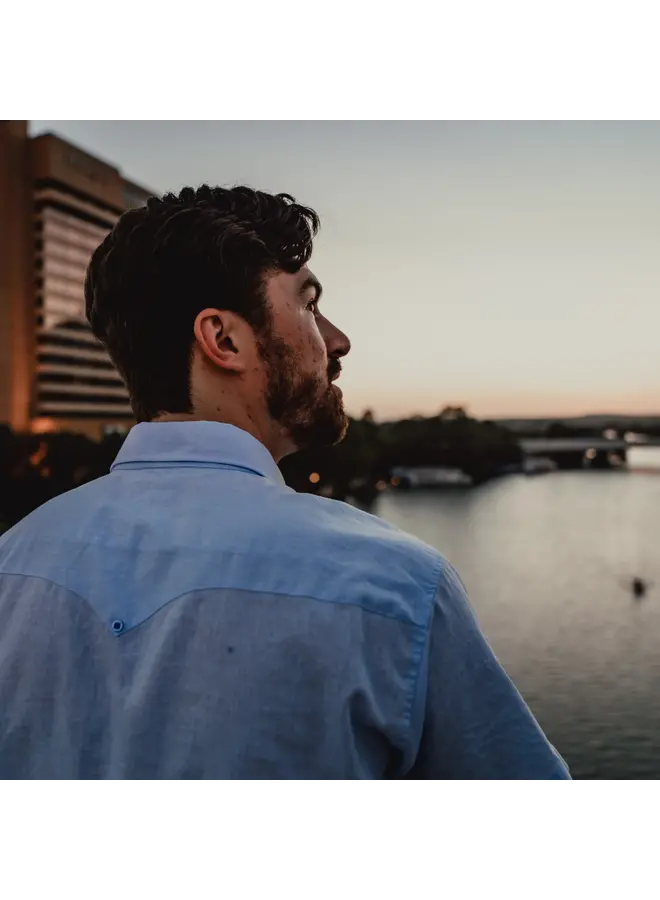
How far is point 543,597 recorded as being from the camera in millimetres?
23312

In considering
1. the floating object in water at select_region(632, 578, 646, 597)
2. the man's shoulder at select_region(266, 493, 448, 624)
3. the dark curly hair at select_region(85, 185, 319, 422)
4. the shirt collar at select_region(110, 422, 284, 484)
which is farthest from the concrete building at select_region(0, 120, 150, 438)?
the man's shoulder at select_region(266, 493, 448, 624)

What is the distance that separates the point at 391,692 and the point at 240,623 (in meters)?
0.12

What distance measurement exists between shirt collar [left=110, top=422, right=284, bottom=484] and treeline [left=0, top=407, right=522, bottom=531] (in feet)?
38.1

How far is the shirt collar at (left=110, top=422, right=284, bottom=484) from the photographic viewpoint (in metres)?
0.64

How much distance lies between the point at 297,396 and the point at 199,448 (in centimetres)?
11

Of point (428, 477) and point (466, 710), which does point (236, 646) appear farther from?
point (428, 477)

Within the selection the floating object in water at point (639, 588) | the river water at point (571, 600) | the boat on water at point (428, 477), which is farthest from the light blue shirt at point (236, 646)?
the boat on water at point (428, 477)

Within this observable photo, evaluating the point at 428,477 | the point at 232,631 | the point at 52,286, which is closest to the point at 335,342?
the point at 232,631

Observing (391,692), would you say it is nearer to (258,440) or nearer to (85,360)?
(258,440)

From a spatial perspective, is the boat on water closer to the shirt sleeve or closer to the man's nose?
the man's nose

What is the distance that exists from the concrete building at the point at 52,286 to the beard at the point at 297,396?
32912 millimetres

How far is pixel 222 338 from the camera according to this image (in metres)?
0.70
